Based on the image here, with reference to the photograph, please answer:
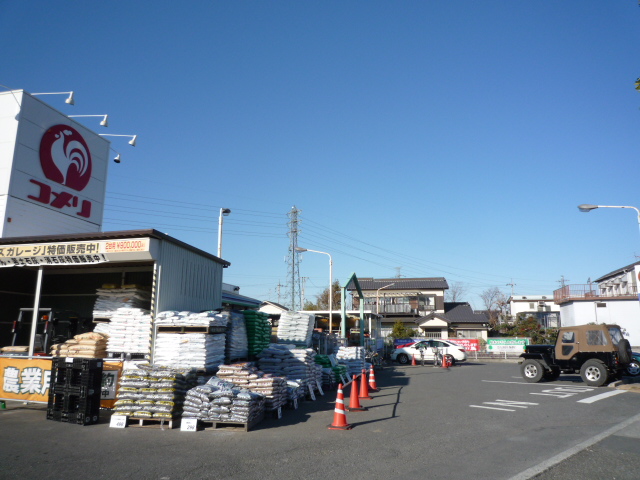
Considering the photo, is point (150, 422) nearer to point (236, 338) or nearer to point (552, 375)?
point (236, 338)

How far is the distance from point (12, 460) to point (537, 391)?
1461 cm

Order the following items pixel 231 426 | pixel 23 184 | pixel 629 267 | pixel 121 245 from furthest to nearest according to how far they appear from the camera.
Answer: pixel 629 267
pixel 23 184
pixel 121 245
pixel 231 426

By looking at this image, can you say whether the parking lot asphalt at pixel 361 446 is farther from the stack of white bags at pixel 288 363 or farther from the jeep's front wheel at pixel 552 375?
the jeep's front wheel at pixel 552 375

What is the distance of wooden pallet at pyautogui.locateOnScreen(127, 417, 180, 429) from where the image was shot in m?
9.41

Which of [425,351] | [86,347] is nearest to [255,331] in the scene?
[86,347]

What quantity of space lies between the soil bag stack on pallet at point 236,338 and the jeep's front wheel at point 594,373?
1220cm

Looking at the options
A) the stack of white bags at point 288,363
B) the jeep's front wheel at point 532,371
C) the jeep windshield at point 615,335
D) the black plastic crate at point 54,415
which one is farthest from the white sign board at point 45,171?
the jeep windshield at point 615,335

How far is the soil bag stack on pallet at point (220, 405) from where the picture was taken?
9.16 metres

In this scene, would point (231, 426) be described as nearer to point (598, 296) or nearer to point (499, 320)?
point (598, 296)

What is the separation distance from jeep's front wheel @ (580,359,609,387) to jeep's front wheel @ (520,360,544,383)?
145 centimetres

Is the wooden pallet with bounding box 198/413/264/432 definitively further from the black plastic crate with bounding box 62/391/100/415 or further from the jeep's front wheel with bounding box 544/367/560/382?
the jeep's front wheel with bounding box 544/367/560/382

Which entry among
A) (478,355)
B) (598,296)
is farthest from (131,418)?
(598,296)

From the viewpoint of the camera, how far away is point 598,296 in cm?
3728

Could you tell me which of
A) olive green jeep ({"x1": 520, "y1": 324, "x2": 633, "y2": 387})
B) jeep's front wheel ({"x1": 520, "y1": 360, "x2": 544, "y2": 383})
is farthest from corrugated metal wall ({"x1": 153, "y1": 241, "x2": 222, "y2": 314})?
olive green jeep ({"x1": 520, "y1": 324, "x2": 633, "y2": 387})
